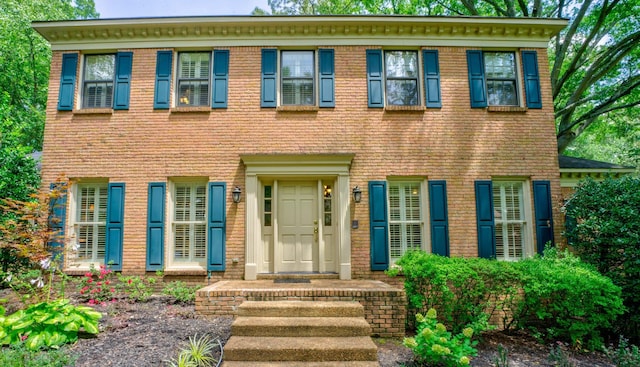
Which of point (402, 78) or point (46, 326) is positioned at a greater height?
point (402, 78)

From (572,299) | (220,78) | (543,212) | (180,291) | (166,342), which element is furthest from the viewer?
(220,78)

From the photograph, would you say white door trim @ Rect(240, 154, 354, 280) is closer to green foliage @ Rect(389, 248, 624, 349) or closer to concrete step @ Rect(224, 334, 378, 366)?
green foliage @ Rect(389, 248, 624, 349)

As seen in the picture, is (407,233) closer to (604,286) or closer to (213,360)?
(604,286)

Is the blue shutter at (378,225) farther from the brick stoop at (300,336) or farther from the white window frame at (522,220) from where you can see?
the white window frame at (522,220)

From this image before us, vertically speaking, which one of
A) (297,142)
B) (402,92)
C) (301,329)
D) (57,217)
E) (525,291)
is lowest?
(301,329)

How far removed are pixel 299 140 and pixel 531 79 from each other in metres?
5.29

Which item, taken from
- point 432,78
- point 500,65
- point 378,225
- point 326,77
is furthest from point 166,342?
point 500,65

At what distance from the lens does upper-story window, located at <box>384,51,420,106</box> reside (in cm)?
721

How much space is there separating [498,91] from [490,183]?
2167mm

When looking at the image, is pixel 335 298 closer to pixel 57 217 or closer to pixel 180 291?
pixel 180 291

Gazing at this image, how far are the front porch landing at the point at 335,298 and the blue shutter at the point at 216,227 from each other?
4.52 ft

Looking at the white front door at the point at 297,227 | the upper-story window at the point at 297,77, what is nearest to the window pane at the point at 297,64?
the upper-story window at the point at 297,77

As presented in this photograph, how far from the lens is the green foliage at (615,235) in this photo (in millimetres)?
5551

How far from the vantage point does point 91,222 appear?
683cm
